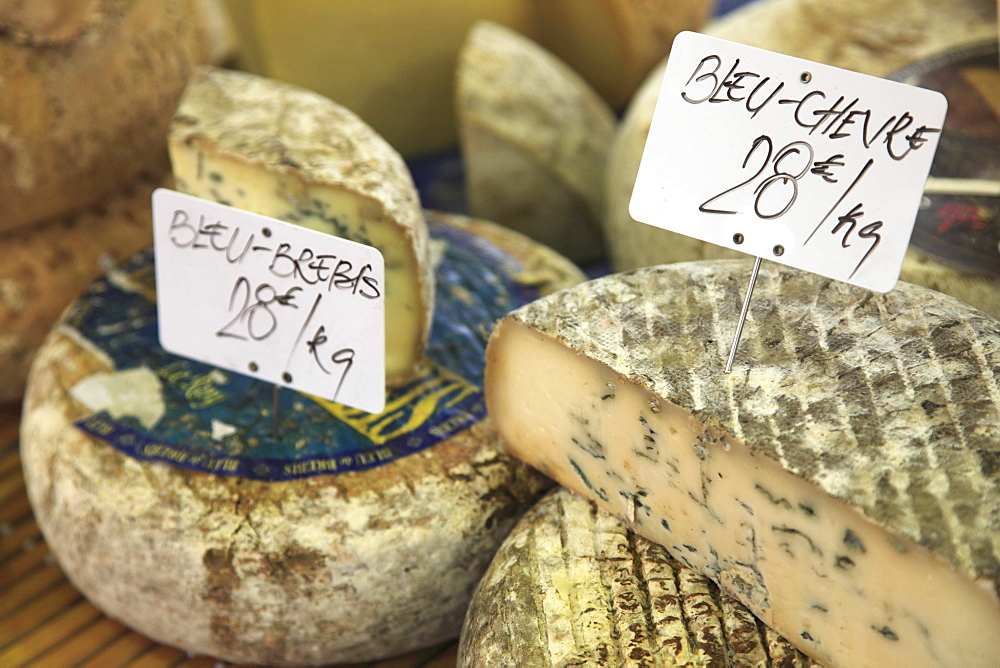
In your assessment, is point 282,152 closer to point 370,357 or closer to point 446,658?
point 370,357

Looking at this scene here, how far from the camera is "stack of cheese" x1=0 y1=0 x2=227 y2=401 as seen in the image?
1576mm

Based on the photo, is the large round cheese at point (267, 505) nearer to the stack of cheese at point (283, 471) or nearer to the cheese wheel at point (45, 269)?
the stack of cheese at point (283, 471)

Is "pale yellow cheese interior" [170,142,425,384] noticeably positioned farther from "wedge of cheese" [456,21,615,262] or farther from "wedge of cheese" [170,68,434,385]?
"wedge of cheese" [456,21,615,262]

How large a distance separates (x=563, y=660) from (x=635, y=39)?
1.78 m

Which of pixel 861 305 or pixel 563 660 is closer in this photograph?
pixel 563 660

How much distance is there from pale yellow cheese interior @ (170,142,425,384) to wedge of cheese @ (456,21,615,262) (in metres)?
0.75

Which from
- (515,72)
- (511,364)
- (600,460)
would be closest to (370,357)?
(511,364)

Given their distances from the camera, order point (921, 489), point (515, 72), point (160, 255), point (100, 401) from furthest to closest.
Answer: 1. point (515, 72)
2. point (100, 401)
3. point (160, 255)
4. point (921, 489)

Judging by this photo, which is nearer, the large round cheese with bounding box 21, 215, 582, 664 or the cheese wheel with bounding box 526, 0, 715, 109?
the large round cheese with bounding box 21, 215, 582, 664

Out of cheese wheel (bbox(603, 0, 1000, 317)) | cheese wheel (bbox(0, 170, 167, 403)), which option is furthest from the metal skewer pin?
cheese wheel (bbox(0, 170, 167, 403))

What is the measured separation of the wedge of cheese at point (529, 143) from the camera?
2041mm

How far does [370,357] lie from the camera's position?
1.15m

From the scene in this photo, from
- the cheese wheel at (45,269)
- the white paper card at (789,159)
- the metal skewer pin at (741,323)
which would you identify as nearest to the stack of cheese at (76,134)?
the cheese wheel at (45,269)

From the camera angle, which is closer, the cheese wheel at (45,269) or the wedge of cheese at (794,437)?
the wedge of cheese at (794,437)
